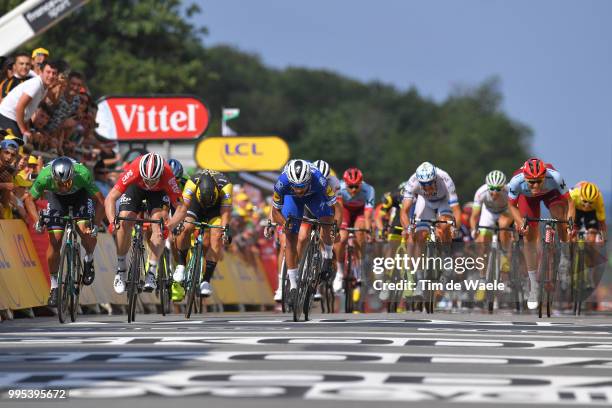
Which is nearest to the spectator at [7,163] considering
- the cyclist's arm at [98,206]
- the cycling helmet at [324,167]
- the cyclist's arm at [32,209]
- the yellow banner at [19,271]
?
the cyclist's arm at [32,209]

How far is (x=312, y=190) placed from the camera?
17438mm

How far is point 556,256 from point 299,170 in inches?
152

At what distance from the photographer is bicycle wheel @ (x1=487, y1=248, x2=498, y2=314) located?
2150 centimetres

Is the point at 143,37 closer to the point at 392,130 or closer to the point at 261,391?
the point at 261,391

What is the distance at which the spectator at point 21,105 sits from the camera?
66.4 ft

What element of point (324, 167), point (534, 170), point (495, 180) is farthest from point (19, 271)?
point (495, 180)

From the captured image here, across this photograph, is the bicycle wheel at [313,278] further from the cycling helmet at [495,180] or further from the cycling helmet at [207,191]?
the cycling helmet at [495,180]

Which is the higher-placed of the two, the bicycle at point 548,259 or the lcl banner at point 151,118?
the lcl banner at point 151,118

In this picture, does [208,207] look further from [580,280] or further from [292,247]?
[580,280]

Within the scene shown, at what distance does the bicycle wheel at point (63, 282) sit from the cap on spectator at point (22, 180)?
8.29 feet

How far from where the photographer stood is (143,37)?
64.8m

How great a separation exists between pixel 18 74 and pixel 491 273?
7.06 m

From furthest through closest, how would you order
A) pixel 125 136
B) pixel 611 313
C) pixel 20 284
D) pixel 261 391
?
1. pixel 125 136
2. pixel 611 313
3. pixel 20 284
4. pixel 261 391

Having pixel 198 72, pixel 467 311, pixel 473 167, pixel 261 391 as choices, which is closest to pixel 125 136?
pixel 467 311
